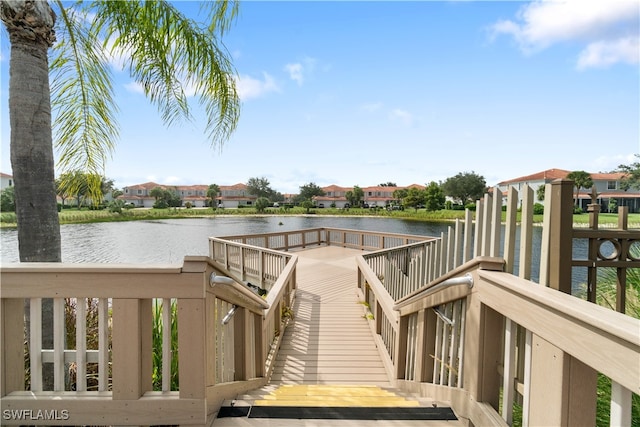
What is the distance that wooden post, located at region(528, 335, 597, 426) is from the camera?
1.04m

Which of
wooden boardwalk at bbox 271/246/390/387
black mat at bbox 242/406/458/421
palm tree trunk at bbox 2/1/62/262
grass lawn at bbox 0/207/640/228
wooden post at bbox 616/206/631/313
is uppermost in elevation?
palm tree trunk at bbox 2/1/62/262

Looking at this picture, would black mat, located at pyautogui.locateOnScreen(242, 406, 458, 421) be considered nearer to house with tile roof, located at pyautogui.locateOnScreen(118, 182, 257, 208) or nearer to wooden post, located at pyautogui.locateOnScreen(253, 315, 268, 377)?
wooden post, located at pyautogui.locateOnScreen(253, 315, 268, 377)

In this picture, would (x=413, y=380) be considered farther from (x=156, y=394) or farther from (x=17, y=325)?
(x=17, y=325)

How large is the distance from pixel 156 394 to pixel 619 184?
185 ft

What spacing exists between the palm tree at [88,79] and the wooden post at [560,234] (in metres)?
3.49

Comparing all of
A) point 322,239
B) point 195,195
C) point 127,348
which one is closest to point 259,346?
point 127,348

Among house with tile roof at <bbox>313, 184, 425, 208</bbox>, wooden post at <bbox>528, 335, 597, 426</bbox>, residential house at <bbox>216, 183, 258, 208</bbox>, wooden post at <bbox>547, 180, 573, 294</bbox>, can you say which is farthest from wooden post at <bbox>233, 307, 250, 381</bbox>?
residential house at <bbox>216, 183, 258, 208</bbox>

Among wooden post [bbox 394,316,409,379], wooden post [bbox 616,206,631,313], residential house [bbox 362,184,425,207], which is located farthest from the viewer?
residential house [bbox 362,184,425,207]

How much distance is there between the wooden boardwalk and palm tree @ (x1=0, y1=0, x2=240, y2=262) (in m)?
2.85

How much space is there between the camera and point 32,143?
2428 millimetres

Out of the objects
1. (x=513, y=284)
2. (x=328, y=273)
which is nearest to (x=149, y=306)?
(x=513, y=284)

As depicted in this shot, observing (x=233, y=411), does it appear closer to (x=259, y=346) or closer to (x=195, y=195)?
(x=259, y=346)

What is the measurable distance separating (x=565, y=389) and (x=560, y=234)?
2.59ft

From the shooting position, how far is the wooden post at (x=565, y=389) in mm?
1040
